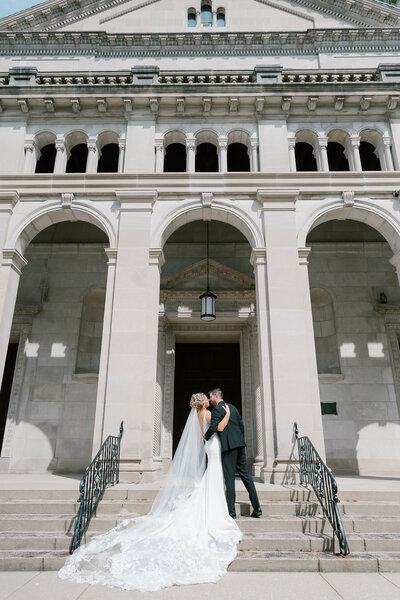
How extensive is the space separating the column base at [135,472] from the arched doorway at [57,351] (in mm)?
4316

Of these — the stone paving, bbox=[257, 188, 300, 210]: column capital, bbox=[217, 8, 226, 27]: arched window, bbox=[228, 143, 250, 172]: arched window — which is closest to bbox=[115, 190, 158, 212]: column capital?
bbox=[257, 188, 300, 210]: column capital

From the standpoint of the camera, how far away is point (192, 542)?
5.32m

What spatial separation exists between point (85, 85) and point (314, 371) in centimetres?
1115

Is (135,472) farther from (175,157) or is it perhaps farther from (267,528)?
(175,157)

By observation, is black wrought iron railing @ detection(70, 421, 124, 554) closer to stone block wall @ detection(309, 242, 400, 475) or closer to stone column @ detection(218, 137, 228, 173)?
stone block wall @ detection(309, 242, 400, 475)

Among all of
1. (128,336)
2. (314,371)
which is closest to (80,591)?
(128,336)

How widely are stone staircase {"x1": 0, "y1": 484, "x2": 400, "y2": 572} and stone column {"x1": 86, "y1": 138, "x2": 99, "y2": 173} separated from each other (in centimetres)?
918

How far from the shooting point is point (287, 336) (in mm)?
10227

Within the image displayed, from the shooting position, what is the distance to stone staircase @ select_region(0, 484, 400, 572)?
5215 mm

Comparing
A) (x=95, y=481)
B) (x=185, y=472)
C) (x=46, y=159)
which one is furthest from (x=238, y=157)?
(x=95, y=481)

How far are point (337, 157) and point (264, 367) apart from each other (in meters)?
8.80

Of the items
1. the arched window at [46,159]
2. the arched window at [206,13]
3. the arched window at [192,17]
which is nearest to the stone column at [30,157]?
the arched window at [46,159]

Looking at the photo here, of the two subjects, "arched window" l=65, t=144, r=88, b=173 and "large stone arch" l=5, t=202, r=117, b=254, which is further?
"arched window" l=65, t=144, r=88, b=173

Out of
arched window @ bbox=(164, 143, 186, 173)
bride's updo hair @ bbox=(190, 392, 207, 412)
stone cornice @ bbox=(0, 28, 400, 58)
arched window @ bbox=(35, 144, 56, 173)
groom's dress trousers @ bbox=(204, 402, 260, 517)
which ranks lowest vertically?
groom's dress trousers @ bbox=(204, 402, 260, 517)
